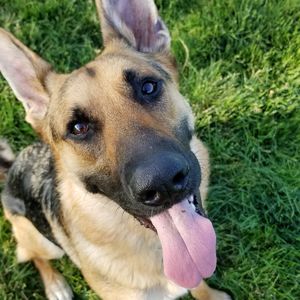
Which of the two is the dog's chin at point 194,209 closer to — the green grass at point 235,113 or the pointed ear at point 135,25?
the pointed ear at point 135,25

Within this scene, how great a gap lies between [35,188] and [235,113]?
73.6 inches

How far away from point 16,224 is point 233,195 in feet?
5.65

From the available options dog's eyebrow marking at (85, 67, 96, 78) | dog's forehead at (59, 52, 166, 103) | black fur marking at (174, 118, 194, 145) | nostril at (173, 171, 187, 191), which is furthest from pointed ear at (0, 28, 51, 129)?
nostril at (173, 171, 187, 191)

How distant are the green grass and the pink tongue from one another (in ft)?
3.88

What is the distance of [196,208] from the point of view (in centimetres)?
295

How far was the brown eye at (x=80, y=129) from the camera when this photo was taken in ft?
9.45

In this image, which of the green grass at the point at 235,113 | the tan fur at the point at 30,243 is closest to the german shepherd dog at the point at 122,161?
the tan fur at the point at 30,243

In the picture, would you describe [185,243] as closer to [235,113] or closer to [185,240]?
[185,240]

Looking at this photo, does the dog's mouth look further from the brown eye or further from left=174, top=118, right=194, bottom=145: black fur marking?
the brown eye

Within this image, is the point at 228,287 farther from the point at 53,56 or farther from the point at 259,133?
the point at 53,56

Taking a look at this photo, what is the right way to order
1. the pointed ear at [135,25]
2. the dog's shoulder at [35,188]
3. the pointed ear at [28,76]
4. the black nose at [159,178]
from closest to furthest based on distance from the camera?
the black nose at [159,178]
the pointed ear at [28,76]
the pointed ear at [135,25]
the dog's shoulder at [35,188]

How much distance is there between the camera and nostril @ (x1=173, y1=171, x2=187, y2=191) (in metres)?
2.50

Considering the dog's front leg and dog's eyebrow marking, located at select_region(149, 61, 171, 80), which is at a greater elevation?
dog's eyebrow marking, located at select_region(149, 61, 171, 80)

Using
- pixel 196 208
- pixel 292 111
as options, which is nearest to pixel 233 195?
pixel 292 111
